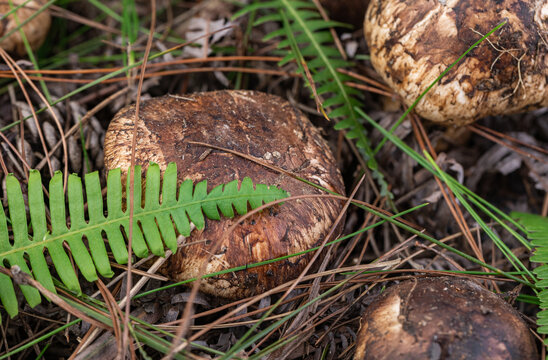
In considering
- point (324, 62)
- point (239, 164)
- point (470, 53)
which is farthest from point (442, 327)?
point (324, 62)

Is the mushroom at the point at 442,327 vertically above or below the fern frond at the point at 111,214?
below

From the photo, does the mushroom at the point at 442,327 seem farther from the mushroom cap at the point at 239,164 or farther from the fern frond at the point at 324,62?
the fern frond at the point at 324,62

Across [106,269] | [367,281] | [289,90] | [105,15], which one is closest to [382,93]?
[289,90]

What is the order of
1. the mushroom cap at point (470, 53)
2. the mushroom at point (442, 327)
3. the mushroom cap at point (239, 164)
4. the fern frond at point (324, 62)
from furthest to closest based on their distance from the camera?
the fern frond at point (324, 62), the mushroom cap at point (470, 53), the mushroom cap at point (239, 164), the mushroom at point (442, 327)

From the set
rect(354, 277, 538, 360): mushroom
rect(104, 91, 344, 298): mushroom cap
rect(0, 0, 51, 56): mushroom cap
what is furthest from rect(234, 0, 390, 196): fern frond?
rect(0, 0, 51, 56): mushroom cap

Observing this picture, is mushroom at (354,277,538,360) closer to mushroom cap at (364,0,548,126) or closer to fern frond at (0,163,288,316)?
fern frond at (0,163,288,316)

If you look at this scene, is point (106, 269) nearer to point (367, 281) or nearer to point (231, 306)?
point (231, 306)

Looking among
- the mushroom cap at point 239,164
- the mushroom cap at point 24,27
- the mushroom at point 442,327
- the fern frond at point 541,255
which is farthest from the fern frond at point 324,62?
the mushroom cap at point 24,27
